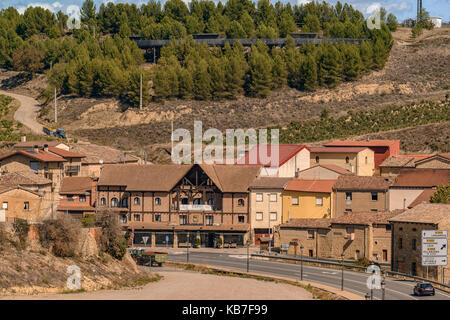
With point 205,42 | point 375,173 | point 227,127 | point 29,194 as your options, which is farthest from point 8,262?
point 205,42

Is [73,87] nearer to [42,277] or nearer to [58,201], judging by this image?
[58,201]

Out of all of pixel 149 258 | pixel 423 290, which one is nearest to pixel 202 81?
pixel 149 258

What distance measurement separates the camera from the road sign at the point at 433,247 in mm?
70250

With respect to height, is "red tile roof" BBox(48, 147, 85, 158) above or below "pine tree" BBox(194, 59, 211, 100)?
below

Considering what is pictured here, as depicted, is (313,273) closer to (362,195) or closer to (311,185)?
(362,195)

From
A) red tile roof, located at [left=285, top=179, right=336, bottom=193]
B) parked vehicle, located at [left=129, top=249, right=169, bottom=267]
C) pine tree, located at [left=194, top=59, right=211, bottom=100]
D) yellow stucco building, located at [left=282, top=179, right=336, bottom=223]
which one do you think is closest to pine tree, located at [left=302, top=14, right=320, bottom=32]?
pine tree, located at [left=194, top=59, right=211, bottom=100]

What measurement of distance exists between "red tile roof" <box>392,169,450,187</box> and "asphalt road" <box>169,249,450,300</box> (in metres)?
19.5

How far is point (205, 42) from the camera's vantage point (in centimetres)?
16862

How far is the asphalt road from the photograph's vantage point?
63.5m

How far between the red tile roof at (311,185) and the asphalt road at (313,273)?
12.5 metres

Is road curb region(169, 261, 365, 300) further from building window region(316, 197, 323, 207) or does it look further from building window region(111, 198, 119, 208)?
building window region(111, 198, 119, 208)

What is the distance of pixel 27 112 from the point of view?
156125mm

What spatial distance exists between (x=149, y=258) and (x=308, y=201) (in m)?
22.0

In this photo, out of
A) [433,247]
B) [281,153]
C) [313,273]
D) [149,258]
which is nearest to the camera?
[433,247]
